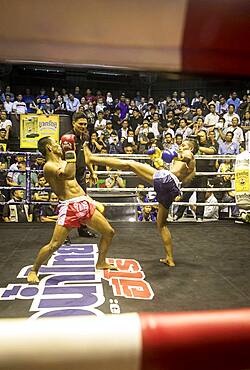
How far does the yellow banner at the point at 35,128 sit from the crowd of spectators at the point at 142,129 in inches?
9.6

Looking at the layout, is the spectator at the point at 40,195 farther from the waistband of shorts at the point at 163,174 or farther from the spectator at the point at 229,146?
the spectator at the point at 229,146

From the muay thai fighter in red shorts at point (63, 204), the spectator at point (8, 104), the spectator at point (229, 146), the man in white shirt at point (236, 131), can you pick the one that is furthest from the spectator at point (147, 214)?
the spectator at point (8, 104)

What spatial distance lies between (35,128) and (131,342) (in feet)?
17.2

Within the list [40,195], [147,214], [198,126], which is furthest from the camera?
[198,126]

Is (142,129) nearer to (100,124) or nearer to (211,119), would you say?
(100,124)

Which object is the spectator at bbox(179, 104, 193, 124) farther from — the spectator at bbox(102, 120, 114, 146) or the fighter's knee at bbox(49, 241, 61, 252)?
the fighter's knee at bbox(49, 241, 61, 252)

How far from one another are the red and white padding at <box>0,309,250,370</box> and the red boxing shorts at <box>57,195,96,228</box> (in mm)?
1708

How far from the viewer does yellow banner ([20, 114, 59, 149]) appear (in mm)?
5336

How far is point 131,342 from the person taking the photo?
52cm

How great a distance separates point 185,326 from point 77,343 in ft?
0.48

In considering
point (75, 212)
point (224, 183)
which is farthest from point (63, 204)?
point (224, 183)

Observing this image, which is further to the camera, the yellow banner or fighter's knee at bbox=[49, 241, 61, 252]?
the yellow banner

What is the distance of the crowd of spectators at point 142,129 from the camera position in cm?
496

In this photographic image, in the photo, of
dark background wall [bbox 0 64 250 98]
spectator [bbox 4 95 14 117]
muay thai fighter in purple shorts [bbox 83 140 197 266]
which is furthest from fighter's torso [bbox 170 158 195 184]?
dark background wall [bbox 0 64 250 98]
